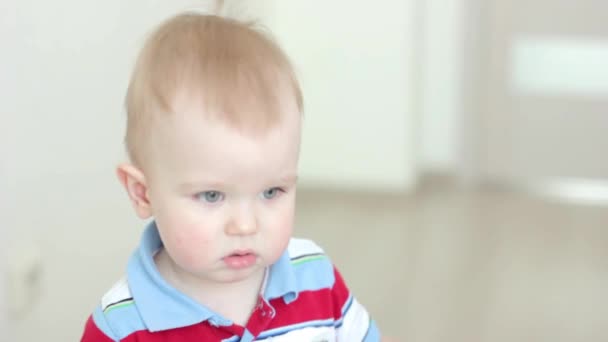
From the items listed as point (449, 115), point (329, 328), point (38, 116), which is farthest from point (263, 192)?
point (449, 115)

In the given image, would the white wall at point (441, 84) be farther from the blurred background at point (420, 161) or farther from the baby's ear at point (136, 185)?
the baby's ear at point (136, 185)

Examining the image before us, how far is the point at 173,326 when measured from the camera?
108cm

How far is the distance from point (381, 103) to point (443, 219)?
431 millimetres

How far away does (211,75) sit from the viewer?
1.01 metres

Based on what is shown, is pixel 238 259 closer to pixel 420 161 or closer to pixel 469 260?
pixel 469 260

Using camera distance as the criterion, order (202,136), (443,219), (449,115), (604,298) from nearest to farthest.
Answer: (202,136) → (604,298) → (443,219) → (449,115)

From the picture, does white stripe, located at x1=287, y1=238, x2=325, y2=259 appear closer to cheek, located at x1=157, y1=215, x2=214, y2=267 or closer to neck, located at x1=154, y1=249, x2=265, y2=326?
neck, located at x1=154, y1=249, x2=265, y2=326

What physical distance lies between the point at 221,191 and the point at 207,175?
3 cm

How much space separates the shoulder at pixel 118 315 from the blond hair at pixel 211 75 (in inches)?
6.7

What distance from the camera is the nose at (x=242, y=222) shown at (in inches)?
40.4

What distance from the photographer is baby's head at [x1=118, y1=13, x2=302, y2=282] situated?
3.29 ft

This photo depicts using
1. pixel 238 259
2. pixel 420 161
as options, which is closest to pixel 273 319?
pixel 238 259

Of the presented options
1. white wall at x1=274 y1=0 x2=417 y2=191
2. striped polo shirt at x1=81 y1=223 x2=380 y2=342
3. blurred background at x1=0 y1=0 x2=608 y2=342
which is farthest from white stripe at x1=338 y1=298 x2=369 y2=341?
white wall at x1=274 y1=0 x2=417 y2=191

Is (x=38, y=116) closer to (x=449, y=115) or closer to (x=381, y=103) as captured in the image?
(x=381, y=103)
